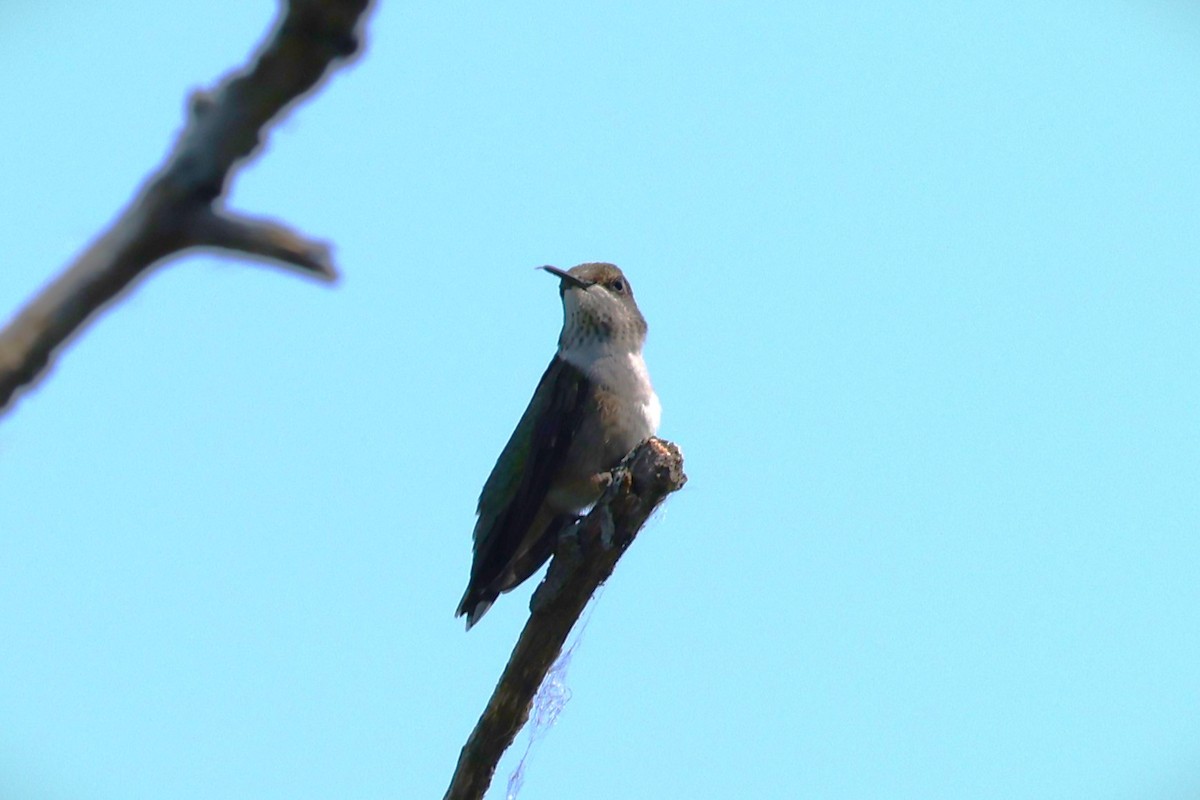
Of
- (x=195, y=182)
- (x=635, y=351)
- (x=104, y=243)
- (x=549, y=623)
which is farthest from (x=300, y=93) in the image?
(x=635, y=351)

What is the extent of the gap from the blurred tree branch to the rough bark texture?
376cm

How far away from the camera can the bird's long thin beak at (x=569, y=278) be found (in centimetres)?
870

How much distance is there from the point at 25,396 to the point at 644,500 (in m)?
4.28

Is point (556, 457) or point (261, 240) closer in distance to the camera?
A: point (261, 240)

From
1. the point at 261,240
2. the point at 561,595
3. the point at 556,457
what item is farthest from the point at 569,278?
the point at 261,240

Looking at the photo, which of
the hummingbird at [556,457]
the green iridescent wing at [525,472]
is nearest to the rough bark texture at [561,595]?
the hummingbird at [556,457]

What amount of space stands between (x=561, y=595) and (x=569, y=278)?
12.3 feet

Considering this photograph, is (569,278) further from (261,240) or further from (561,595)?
→ (261,240)

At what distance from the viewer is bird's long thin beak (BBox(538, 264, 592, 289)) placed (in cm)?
870

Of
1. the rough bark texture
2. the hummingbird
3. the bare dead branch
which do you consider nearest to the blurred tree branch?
the bare dead branch

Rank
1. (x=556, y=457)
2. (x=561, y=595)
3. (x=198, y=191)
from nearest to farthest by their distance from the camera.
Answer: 1. (x=198, y=191)
2. (x=561, y=595)
3. (x=556, y=457)

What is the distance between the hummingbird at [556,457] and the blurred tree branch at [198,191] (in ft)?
19.2

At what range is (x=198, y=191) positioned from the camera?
1605mm

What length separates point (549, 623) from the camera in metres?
5.29
